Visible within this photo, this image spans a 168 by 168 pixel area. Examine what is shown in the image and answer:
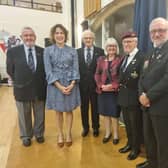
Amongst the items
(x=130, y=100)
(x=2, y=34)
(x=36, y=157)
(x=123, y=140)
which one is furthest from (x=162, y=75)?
(x=2, y=34)

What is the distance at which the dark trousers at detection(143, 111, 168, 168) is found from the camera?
222 centimetres

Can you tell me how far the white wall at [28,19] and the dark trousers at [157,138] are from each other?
9004 mm

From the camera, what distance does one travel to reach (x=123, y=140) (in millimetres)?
3596

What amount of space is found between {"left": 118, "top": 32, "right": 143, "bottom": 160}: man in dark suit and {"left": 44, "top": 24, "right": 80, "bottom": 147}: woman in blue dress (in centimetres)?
69

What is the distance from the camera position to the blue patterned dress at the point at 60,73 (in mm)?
3262

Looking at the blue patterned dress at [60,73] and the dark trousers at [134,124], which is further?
the blue patterned dress at [60,73]

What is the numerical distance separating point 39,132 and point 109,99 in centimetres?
115

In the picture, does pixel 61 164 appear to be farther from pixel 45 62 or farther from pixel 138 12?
pixel 138 12

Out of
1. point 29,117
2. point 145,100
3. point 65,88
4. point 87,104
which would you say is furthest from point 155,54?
point 29,117

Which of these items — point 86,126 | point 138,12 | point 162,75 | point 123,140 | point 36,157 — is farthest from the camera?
point 86,126

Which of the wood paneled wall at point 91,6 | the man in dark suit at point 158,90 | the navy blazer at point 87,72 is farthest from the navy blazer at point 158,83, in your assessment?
the wood paneled wall at point 91,6

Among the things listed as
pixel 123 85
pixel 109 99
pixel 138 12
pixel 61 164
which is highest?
pixel 138 12

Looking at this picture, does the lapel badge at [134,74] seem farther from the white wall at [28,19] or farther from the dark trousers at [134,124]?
the white wall at [28,19]

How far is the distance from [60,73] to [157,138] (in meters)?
1.55
